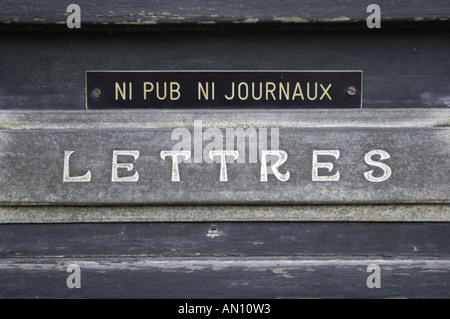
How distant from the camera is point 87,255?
39.9 inches

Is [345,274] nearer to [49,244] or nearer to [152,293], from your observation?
[152,293]

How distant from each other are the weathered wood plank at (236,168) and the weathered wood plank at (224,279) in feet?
0.54

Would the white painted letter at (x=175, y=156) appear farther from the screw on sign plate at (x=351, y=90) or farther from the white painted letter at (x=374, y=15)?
the white painted letter at (x=374, y=15)

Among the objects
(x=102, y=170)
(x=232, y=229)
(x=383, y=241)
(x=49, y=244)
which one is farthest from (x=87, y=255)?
(x=383, y=241)

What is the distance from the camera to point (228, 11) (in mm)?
970

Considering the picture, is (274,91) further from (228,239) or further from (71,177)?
(71,177)

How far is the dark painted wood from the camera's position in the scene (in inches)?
39.7

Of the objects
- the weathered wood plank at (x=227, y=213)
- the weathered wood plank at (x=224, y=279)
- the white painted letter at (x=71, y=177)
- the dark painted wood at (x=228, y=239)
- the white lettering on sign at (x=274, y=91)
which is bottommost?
the weathered wood plank at (x=224, y=279)

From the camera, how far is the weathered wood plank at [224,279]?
994mm

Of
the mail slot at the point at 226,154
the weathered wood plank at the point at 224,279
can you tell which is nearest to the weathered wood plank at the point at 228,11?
the mail slot at the point at 226,154

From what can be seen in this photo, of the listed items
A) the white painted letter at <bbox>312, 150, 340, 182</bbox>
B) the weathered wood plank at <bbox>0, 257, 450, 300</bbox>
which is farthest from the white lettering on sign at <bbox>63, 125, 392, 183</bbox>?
the weathered wood plank at <bbox>0, 257, 450, 300</bbox>

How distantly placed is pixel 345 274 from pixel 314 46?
0.58 m

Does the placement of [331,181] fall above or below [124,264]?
above

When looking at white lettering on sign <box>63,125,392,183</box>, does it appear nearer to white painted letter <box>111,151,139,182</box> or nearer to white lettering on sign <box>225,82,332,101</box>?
white painted letter <box>111,151,139,182</box>
